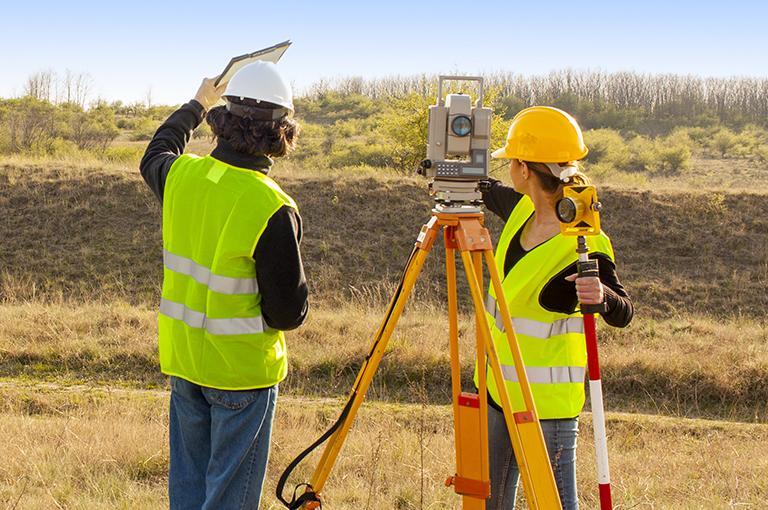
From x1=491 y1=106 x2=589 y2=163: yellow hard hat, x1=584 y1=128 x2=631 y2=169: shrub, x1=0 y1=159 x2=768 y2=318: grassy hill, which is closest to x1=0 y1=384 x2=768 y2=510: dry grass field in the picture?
x1=491 y1=106 x2=589 y2=163: yellow hard hat

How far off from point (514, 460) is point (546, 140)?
113 centimetres

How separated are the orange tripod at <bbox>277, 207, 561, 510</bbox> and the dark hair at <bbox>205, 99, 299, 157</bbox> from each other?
0.58 m

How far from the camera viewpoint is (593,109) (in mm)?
51812

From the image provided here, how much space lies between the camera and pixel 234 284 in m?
2.60

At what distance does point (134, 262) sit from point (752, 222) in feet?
41.1

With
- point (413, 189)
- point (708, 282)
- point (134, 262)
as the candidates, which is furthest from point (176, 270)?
point (413, 189)

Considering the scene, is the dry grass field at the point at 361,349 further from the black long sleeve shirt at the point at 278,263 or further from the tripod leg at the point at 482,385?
the black long sleeve shirt at the point at 278,263

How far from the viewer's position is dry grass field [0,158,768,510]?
14.0 feet

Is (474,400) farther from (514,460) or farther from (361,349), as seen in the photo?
(361,349)

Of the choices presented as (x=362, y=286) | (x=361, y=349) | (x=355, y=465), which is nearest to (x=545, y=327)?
(x=355, y=465)

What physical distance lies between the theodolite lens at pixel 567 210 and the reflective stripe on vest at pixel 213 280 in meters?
1.00

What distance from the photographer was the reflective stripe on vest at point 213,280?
2.60 meters

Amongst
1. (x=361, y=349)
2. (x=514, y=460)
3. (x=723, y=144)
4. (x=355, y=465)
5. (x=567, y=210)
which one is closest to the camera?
(x=567, y=210)

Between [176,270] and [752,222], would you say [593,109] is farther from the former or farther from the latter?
[176,270]
